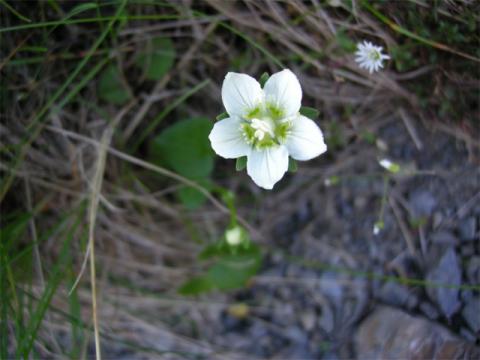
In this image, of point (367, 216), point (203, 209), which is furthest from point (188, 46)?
point (367, 216)

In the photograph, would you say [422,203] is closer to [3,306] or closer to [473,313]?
[473,313]

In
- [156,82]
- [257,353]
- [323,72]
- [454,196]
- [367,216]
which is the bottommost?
[257,353]

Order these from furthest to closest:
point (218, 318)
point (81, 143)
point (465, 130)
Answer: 1. point (218, 318)
2. point (81, 143)
3. point (465, 130)

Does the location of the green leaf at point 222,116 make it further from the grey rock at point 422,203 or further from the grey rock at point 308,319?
the grey rock at point 308,319

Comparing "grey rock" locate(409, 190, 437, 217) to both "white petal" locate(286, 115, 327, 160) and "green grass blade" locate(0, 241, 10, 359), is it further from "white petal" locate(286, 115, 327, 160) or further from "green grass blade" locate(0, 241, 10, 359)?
"green grass blade" locate(0, 241, 10, 359)

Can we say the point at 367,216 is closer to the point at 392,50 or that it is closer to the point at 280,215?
Result: the point at 280,215

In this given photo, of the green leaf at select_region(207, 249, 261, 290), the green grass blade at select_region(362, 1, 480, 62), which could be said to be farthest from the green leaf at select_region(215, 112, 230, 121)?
the green leaf at select_region(207, 249, 261, 290)
